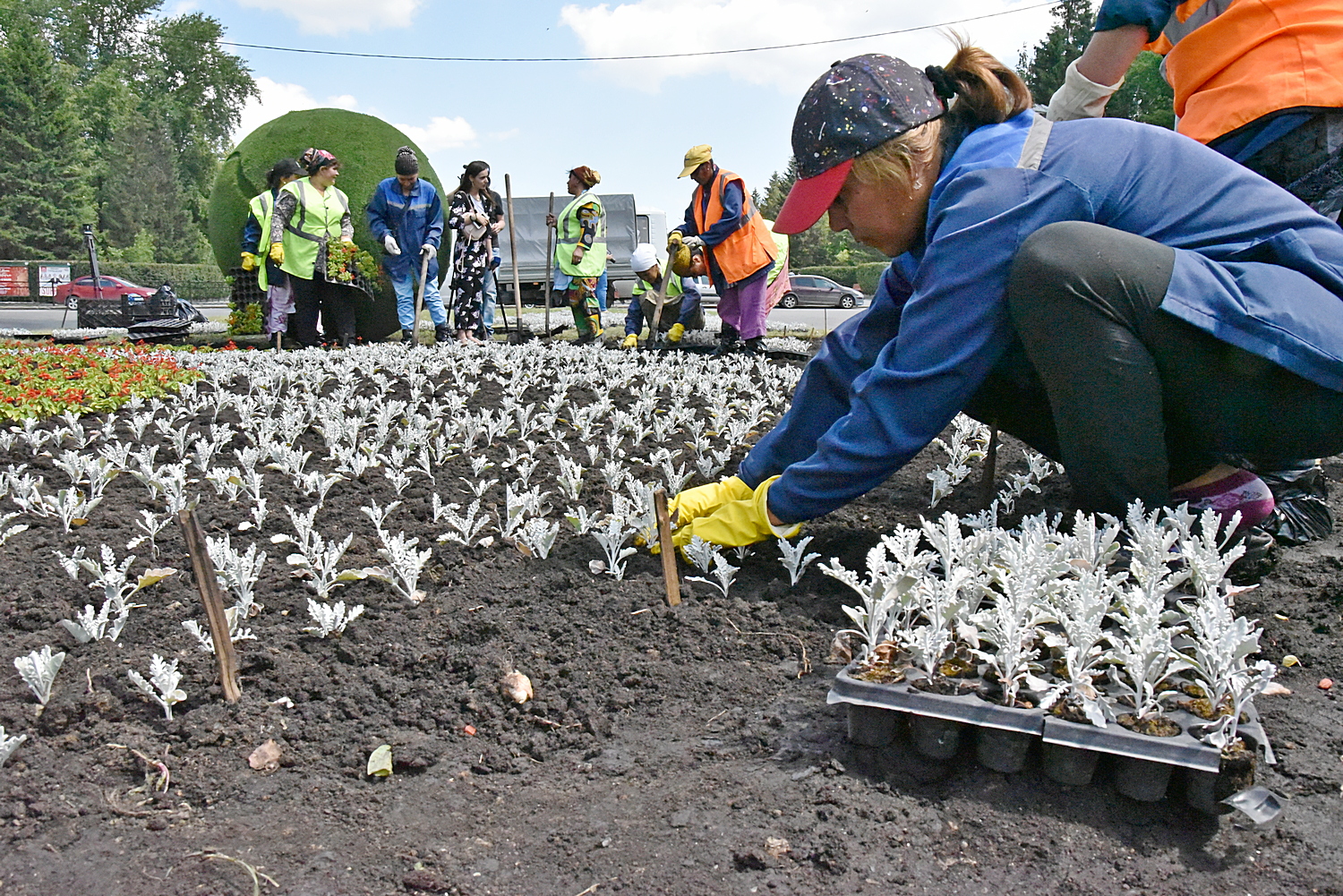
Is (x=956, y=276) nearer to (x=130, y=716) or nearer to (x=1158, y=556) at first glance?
Answer: (x=1158, y=556)

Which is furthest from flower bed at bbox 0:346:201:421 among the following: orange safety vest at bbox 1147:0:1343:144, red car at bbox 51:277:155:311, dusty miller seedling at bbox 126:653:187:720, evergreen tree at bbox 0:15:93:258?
evergreen tree at bbox 0:15:93:258

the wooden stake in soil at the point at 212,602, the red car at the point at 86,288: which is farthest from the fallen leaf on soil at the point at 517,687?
the red car at the point at 86,288

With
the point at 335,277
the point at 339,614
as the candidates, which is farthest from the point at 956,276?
the point at 335,277

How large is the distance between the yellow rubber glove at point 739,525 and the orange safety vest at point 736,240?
6.05m

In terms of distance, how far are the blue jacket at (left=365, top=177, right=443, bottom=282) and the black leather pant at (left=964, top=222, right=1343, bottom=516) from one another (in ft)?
27.0

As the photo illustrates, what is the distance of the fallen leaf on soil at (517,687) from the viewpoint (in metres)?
2.04

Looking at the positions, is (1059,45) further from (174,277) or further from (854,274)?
(174,277)

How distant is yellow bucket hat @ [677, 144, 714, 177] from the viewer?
8.27 meters

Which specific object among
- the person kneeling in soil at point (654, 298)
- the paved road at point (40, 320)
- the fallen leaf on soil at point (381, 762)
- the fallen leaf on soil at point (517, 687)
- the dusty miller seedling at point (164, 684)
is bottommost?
the fallen leaf on soil at point (381, 762)

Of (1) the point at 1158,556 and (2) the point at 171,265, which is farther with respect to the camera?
(2) the point at 171,265

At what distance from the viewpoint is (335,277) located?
8.98 m

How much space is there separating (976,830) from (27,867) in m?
1.58

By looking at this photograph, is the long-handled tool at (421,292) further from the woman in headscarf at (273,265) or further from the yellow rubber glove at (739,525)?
the yellow rubber glove at (739,525)

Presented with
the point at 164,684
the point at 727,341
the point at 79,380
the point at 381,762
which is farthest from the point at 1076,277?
the point at 727,341
